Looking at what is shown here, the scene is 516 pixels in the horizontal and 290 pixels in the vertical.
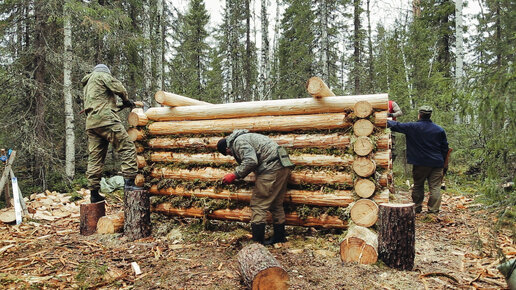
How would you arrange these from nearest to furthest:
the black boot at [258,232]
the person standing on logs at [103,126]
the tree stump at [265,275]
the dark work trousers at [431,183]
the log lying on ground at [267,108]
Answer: the tree stump at [265,275], the black boot at [258,232], the log lying on ground at [267,108], the person standing on logs at [103,126], the dark work trousers at [431,183]

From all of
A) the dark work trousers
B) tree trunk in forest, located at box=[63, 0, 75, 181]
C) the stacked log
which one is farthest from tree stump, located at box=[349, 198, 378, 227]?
tree trunk in forest, located at box=[63, 0, 75, 181]

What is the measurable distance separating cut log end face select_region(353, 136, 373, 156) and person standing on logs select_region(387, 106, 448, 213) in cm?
189

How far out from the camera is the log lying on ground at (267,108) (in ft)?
15.4

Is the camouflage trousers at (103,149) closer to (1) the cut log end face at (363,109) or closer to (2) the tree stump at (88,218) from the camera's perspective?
(2) the tree stump at (88,218)

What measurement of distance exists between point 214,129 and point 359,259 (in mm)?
3243

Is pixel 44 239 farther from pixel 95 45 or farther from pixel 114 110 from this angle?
pixel 95 45

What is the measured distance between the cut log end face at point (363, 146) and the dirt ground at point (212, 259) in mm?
1245

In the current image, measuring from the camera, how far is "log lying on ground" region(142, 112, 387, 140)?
15.6 ft

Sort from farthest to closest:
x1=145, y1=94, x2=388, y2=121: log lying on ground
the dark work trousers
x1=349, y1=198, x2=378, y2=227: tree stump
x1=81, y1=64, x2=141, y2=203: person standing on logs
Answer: the dark work trousers < x1=81, y1=64, x2=141, y2=203: person standing on logs < x1=145, y1=94, x2=388, y2=121: log lying on ground < x1=349, y1=198, x2=378, y2=227: tree stump

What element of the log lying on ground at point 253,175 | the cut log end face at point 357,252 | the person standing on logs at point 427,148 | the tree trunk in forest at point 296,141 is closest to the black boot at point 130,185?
the log lying on ground at point 253,175

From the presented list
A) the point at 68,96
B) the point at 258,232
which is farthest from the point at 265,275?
the point at 68,96

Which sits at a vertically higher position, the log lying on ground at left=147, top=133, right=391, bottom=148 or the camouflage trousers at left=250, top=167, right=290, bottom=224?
the log lying on ground at left=147, top=133, right=391, bottom=148

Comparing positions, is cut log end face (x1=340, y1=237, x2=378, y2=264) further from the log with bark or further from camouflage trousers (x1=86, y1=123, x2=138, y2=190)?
camouflage trousers (x1=86, y1=123, x2=138, y2=190)

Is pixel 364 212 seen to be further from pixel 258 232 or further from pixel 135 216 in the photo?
pixel 135 216
